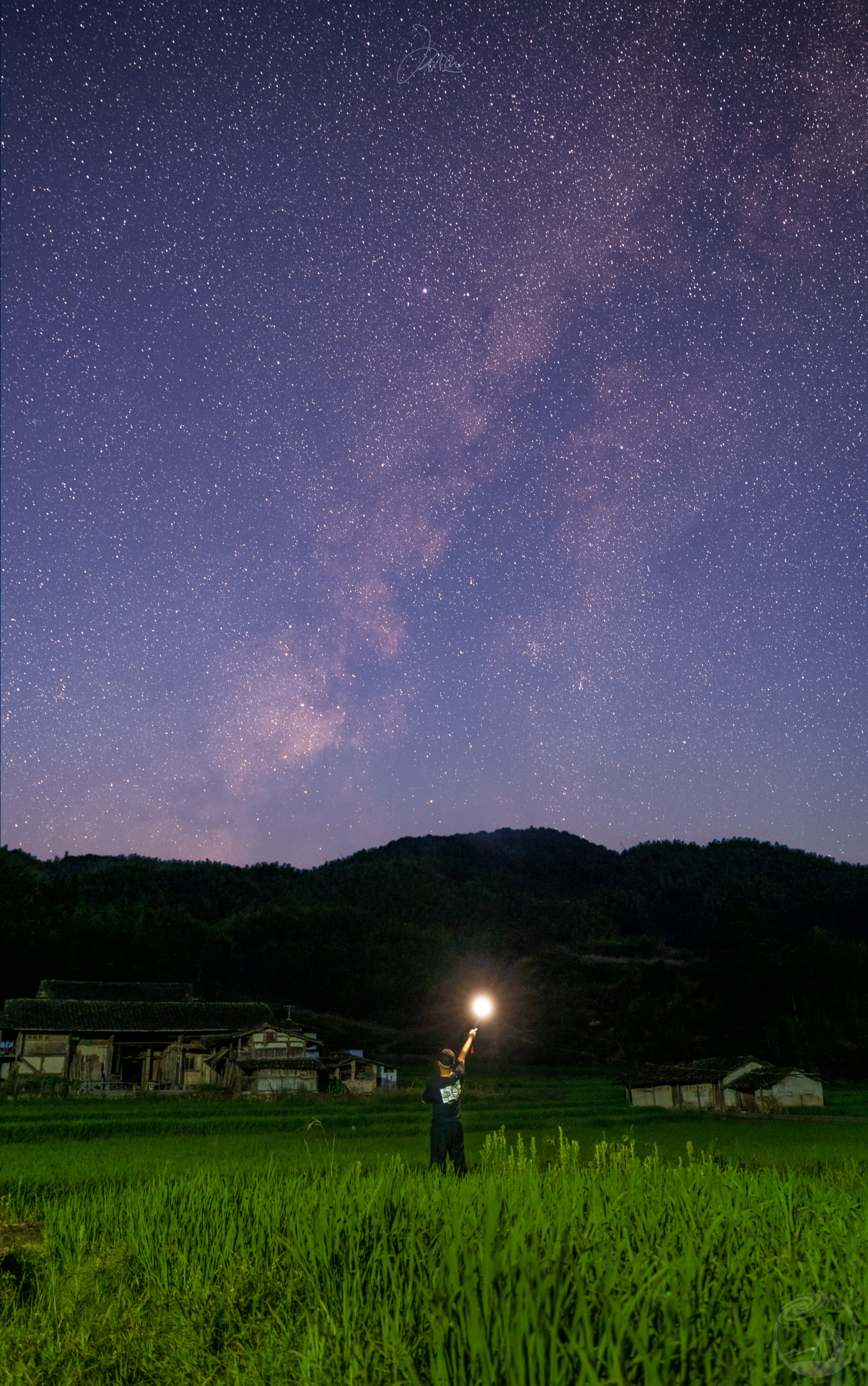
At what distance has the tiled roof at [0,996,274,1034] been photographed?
46844 mm

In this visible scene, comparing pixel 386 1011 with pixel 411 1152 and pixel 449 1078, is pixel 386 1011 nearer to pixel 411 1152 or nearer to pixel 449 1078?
pixel 411 1152

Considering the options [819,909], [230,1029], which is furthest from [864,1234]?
[819,909]

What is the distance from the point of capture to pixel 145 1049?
50188 mm

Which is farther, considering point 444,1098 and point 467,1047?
point 467,1047

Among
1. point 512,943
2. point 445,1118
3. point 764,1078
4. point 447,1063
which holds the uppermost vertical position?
point 512,943

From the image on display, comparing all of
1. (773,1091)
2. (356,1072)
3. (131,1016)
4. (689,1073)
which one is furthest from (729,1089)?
(131,1016)

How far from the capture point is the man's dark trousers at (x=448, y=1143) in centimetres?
1137

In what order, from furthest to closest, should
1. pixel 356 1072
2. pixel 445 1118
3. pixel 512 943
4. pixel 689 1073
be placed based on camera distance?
pixel 512 943
pixel 356 1072
pixel 689 1073
pixel 445 1118

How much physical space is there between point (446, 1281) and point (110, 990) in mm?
63176

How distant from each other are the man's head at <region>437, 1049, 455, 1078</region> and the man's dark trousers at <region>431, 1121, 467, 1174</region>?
0.61 metres

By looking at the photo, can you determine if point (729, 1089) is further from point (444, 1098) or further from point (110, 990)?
point (444, 1098)

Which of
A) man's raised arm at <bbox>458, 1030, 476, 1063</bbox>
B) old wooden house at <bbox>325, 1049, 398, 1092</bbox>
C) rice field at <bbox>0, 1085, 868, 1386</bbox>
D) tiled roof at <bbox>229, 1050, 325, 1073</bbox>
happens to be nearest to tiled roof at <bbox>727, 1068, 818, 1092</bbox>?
old wooden house at <bbox>325, 1049, 398, 1092</bbox>

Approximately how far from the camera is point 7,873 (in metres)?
91.6

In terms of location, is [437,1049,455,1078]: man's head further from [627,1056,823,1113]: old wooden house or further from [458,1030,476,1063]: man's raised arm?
[627,1056,823,1113]: old wooden house
